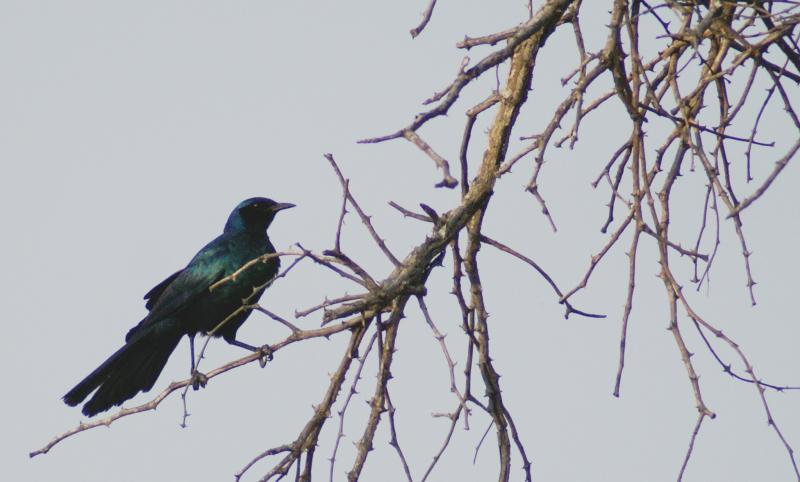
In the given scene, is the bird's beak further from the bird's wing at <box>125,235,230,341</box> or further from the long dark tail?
the long dark tail

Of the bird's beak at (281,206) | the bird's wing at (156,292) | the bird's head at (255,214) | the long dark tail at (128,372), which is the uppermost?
the bird's beak at (281,206)

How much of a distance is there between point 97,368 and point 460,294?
405 cm

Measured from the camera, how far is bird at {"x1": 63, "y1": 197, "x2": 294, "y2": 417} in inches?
281

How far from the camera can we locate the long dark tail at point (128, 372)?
22.9 feet

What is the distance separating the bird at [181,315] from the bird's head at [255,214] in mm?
202

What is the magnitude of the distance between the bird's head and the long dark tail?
1.07m

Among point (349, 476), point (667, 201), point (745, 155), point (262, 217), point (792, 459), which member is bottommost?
point (349, 476)

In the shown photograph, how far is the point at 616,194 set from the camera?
3.61 m

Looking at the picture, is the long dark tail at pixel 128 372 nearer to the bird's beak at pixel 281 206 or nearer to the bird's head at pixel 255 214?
the bird's head at pixel 255 214

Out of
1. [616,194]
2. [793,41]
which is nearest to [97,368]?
[616,194]

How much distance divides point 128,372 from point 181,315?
1.85 ft

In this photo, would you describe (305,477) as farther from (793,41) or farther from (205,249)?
(205,249)

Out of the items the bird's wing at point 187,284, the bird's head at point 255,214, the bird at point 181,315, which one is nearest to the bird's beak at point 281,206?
the bird's head at point 255,214

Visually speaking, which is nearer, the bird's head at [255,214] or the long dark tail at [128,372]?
the long dark tail at [128,372]
